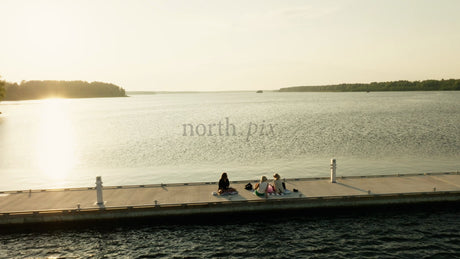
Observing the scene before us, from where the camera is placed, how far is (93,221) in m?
14.9

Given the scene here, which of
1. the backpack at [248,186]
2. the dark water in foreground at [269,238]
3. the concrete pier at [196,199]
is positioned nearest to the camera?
the dark water in foreground at [269,238]

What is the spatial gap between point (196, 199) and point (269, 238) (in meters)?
4.26

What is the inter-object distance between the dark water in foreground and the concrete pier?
542 millimetres

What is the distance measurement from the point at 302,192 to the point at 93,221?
10.4 m

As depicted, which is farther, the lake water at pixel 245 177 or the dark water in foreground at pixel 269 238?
the lake water at pixel 245 177

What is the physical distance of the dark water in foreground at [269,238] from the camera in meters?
12.6

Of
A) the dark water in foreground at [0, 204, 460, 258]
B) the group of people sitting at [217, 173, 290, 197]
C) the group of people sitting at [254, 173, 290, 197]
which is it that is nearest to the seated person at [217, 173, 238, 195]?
the group of people sitting at [217, 173, 290, 197]

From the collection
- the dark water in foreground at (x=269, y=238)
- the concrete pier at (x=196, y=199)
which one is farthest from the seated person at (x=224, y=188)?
the dark water in foreground at (x=269, y=238)

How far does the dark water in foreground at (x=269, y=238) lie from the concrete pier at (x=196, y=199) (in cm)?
54

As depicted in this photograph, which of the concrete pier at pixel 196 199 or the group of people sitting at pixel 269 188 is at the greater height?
the group of people sitting at pixel 269 188

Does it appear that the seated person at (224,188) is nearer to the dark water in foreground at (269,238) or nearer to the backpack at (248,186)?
the backpack at (248,186)

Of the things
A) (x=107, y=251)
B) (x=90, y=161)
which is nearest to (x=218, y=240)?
(x=107, y=251)

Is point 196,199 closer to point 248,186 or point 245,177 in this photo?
point 248,186

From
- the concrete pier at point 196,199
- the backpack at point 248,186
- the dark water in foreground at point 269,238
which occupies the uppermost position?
the backpack at point 248,186
